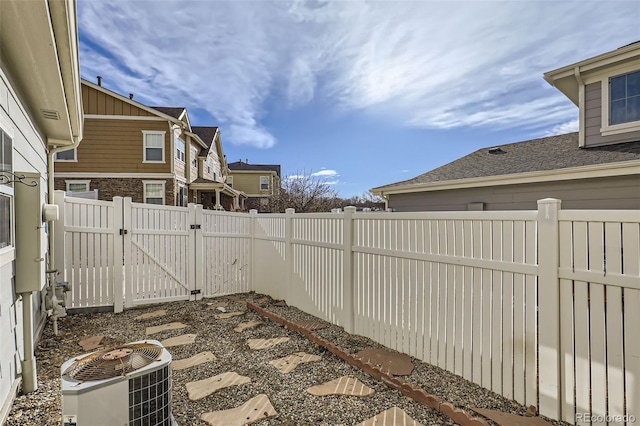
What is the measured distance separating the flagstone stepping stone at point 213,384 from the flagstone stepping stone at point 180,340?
3.31 feet

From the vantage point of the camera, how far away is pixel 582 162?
18.5 ft

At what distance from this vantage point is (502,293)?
235cm

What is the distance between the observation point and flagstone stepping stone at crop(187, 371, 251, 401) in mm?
2506

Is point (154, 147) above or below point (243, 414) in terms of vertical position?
above

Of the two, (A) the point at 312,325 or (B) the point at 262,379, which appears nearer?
(B) the point at 262,379

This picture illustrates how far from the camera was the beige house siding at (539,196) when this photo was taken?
5180 millimetres

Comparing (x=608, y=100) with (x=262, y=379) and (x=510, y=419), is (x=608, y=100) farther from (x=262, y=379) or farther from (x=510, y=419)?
(x=262, y=379)

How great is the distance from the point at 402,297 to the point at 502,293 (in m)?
1.01

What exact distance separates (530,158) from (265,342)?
709 cm

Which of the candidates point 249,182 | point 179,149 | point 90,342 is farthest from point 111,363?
point 249,182

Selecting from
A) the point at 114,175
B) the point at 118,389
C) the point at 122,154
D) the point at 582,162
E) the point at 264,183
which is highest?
the point at 264,183

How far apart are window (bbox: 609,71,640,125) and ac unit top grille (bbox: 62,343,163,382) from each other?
8.45 m

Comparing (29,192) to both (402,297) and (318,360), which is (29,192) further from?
(402,297)

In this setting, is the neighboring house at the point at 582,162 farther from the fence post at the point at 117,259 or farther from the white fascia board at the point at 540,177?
the fence post at the point at 117,259
